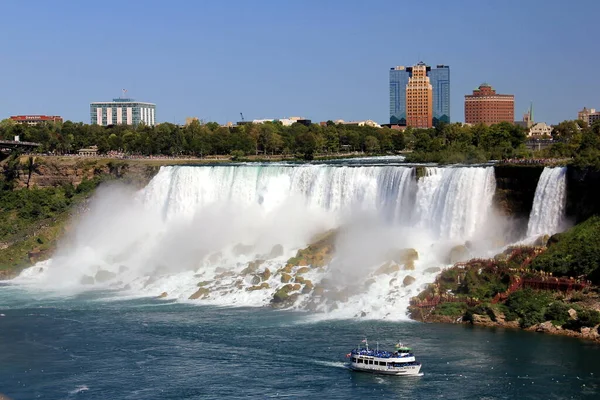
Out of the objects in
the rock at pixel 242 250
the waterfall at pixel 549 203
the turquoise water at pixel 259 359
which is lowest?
the turquoise water at pixel 259 359

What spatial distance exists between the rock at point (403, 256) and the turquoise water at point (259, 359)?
6.87 meters

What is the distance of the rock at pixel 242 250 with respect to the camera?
5912 centimetres

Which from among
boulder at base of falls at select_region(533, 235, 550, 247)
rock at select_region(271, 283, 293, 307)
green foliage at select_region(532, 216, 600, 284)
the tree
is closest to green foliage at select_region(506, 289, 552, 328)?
green foliage at select_region(532, 216, 600, 284)

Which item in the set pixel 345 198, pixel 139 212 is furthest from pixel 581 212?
pixel 139 212

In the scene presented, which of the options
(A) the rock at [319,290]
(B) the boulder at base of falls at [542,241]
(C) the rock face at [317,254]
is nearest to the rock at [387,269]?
(A) the rock at [319,290]

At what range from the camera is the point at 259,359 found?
3734 centimetres

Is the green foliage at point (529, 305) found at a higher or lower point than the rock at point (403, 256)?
lower

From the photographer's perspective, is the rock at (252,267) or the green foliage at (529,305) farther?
the rock at (252,267)

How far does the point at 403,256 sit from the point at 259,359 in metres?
15.1

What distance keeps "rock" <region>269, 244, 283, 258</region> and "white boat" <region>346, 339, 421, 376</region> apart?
2121 cm

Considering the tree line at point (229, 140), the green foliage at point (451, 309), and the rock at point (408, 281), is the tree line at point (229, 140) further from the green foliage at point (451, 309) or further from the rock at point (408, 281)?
the green foliage at point (451, 309)

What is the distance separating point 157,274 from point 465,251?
60.0 ft

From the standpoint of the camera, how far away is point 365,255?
52375 mm

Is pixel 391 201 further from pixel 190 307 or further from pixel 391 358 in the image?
pixel 391 358
